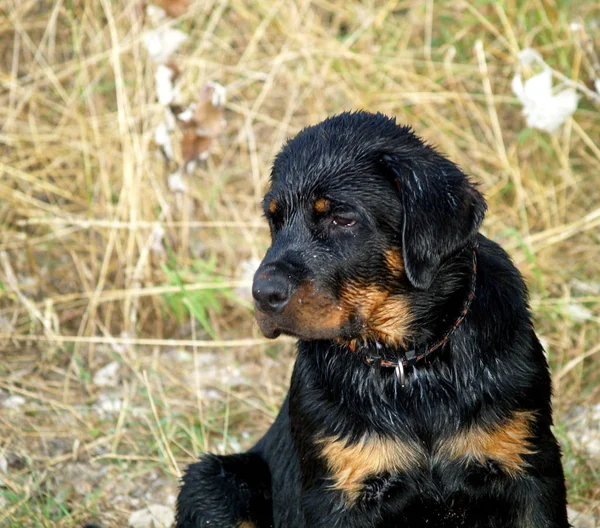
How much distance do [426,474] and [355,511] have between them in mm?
277

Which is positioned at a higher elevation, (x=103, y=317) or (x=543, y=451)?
(x=543, y=451)

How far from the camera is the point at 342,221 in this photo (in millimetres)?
3273

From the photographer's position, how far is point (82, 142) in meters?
6.41

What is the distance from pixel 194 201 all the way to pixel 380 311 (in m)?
3.80

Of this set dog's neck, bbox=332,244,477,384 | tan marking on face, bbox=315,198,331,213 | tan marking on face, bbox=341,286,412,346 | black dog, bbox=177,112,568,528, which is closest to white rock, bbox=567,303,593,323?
black dog, bbox=177,112,568,528

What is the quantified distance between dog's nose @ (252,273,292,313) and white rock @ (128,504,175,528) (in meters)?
1.73

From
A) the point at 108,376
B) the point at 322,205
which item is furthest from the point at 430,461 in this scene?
the point at 108,376

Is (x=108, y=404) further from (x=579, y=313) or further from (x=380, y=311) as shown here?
(x=579, y=313)

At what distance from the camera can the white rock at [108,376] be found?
226 inches

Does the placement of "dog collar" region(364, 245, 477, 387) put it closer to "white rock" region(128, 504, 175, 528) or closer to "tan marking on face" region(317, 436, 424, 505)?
A: "tan marking on face" region(317, 436, 424, 505)

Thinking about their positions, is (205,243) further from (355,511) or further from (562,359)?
(355,511)

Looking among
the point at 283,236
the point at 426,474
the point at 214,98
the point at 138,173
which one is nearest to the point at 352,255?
the point at 283,236

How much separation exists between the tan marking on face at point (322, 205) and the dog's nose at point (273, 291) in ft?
1.09

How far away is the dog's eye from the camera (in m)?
3.24
